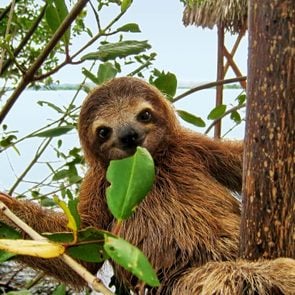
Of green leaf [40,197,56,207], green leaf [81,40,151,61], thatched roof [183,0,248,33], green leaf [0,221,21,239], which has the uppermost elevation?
thatched roof [183,0,248,33]

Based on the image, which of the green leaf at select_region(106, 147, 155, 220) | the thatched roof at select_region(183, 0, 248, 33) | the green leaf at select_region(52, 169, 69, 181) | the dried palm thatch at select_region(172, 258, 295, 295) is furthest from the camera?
the thatched roof at select_region(183, 0, 248, 33)

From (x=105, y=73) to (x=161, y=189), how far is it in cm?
47

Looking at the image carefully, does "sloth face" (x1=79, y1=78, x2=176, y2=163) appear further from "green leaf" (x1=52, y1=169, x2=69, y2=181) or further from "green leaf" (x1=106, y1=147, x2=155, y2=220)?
"green leaf" (x1=106, y1=147, x2=155, y2=220)

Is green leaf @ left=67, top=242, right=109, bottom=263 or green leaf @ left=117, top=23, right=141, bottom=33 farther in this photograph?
green leaf @ left=117, top=23, right=141, bottom=33

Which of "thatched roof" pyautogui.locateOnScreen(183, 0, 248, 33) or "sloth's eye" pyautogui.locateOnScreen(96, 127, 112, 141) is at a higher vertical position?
"thatched roof" pyautogui.locateOnScreen(183, 0, 248, 33)

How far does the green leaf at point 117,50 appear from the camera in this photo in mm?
1773

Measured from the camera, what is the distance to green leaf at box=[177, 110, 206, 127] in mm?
2125

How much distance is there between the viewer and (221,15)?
19.7 ft

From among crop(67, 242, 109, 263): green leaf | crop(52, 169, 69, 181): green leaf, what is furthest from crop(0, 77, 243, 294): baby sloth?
crop(67, 242, 109, 263): green leaf

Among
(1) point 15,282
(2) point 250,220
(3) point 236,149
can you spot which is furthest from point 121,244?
(1) point 15,282

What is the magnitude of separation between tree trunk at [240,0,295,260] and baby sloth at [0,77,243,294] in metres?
0.37

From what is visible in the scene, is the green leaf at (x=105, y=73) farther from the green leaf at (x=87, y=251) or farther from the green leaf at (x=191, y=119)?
the green leaf at (x=87, y=251)

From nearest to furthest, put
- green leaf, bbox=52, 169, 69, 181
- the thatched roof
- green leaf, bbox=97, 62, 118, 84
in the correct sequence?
1. green leaf, bbox=97, 62, 118, 84
2. green leaf, bbox=52, 169, 69, 181
3. the thatched roof

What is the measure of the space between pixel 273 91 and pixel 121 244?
0.66 meters
